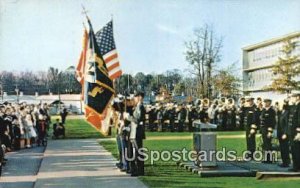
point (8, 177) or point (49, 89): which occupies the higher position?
point (49, 89)

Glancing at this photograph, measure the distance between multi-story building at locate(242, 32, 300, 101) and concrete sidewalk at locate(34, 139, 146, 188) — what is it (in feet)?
11.9

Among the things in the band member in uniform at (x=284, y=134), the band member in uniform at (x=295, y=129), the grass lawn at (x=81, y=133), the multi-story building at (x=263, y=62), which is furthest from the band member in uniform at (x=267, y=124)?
the grass lawn at (x=81, y=133)

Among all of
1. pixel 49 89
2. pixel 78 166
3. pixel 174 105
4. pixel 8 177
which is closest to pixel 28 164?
pixel 78 166

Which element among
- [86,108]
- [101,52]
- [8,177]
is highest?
[101,52]

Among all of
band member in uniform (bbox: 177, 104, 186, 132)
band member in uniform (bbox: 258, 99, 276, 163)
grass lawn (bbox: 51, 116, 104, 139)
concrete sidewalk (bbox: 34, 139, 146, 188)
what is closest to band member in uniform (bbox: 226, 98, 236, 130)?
band member in uniform (bbox: 177, 104, 186, 132)

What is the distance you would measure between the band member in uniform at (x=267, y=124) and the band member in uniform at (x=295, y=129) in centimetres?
118

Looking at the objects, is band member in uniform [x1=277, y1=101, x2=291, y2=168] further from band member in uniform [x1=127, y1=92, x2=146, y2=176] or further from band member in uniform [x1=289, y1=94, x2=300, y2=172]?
band member in uniform [x1=127, y1=92, x2=146, y2=176]

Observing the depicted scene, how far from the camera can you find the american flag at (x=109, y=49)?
962 cm

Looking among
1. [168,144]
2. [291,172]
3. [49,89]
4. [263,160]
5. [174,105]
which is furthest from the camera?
[174,105]

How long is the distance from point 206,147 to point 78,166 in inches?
92.9

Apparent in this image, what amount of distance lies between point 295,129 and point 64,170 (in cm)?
356

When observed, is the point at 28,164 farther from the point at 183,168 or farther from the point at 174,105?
the point at 174,105

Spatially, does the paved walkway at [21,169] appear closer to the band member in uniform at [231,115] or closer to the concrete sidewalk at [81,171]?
the concrete sidewalk at [81,171]

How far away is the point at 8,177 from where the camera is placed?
349 inches
